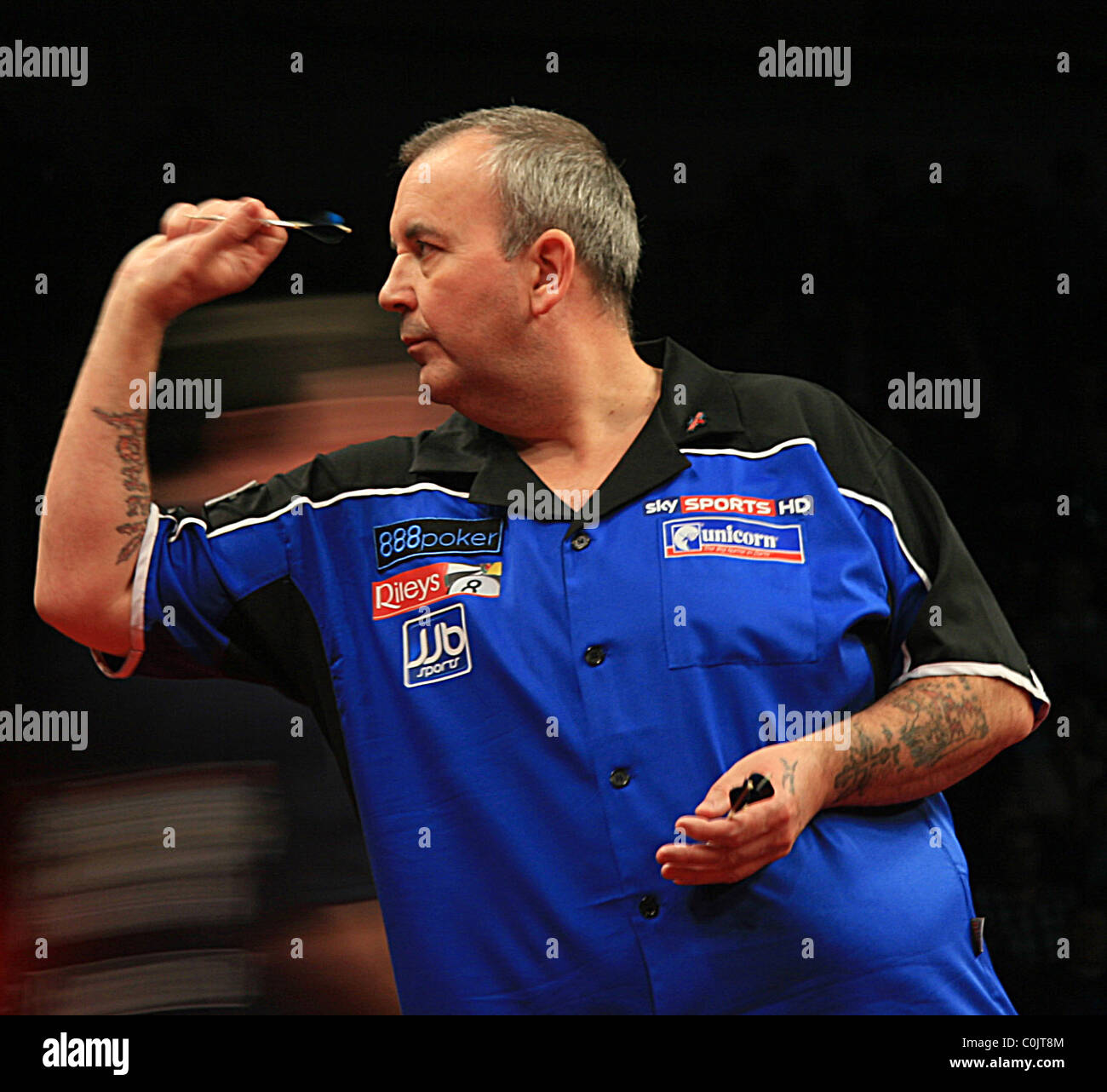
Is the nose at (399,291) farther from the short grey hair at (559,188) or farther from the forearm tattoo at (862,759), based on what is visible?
the forearm tattoo at (862,759)

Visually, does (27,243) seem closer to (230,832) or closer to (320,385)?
(320,385)

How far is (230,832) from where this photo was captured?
2402 millimetres

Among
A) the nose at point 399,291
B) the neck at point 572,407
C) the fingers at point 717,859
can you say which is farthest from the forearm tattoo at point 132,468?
the fingers at point 717,859

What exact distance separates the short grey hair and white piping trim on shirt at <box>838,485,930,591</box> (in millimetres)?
462

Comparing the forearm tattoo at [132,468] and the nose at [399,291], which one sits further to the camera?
the nose at [399,291]

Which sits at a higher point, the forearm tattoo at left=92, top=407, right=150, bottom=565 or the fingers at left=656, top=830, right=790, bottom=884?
the forearm tattoo at left=92, top=407, right=150, bottom=565

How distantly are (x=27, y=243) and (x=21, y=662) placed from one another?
823mm

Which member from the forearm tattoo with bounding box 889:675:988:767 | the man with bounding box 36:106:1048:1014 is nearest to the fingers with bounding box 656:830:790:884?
the man with bounding box 36:106:1048:1014

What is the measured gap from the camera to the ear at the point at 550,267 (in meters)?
1.97

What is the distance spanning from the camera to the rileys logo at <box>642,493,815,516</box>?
1.92m

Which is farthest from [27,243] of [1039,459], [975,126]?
[1039,459]

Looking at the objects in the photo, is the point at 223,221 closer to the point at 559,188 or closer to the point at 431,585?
the point at 559,188

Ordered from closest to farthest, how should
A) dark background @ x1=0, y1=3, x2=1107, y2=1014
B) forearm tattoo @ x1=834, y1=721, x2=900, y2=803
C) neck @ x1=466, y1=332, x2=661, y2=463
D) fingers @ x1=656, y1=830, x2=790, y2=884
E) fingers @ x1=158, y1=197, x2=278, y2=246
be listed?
fingers @ x1=656, y1=830, x2=790, y2=884, forearm tattoo @ x1=834, y1=721, x2=900, y2=803, fingers @ x1=158, y1=197, x2=278, y2=246, neck @ x1=466, y1=332, x2=661, y2=463, dark background @ x1=0, y1=3, x2=1107, y2=1014

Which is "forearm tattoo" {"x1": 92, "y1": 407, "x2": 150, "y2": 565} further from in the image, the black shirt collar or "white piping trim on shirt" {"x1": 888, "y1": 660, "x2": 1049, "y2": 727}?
"white piping trim on shirt" {"x1": 888, "y1": 660, "x2": 1049, "y2": 727}
